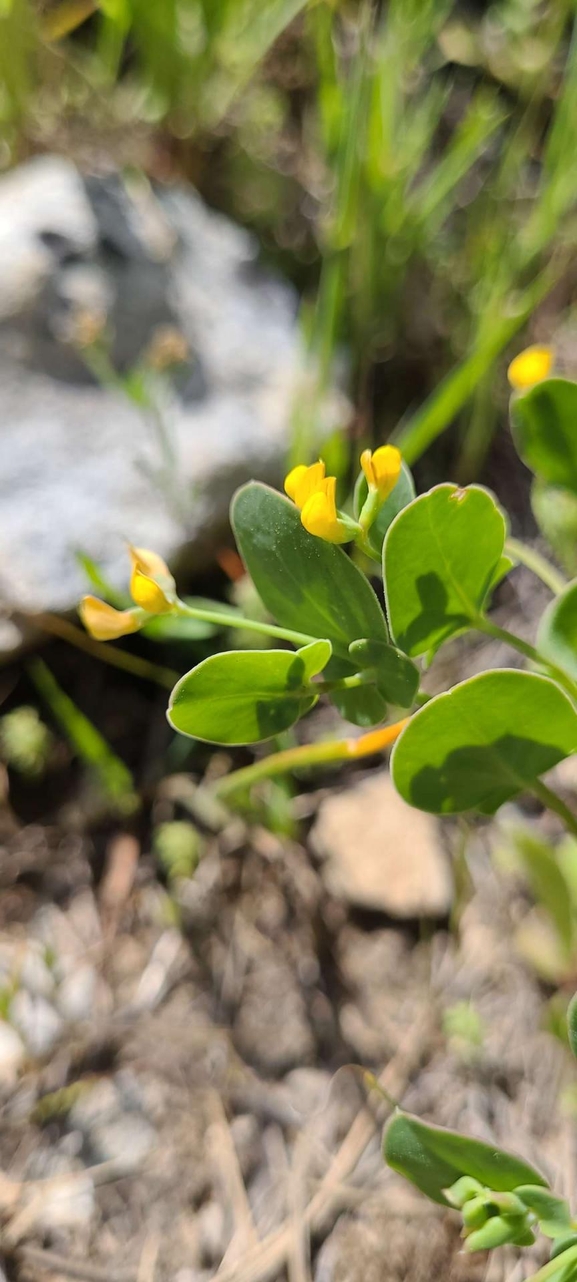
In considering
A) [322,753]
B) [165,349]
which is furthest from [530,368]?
[165,349]

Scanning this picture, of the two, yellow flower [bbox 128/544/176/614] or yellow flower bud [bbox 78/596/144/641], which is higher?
yellow flower [bbox 128/544/176/614]

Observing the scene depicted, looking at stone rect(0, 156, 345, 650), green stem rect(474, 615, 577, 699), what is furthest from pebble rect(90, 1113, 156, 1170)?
green stem rect(474, 615, 577, 699)

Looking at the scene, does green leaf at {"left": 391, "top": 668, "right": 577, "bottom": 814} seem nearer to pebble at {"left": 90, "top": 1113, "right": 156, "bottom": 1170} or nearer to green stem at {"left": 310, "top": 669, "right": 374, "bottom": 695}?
green stem at {"left": 310, "top": 669, "right": 374, "bottom": 695}

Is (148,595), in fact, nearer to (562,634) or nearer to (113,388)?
(562,634)

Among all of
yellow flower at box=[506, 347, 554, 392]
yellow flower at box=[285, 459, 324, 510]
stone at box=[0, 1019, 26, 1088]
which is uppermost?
yellow flower at box=[506, 347, 554, 392]

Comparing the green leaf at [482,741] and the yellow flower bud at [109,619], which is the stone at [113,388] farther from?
the green leaf at [482,741]

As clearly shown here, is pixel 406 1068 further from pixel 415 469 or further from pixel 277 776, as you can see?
pixel 415 469
